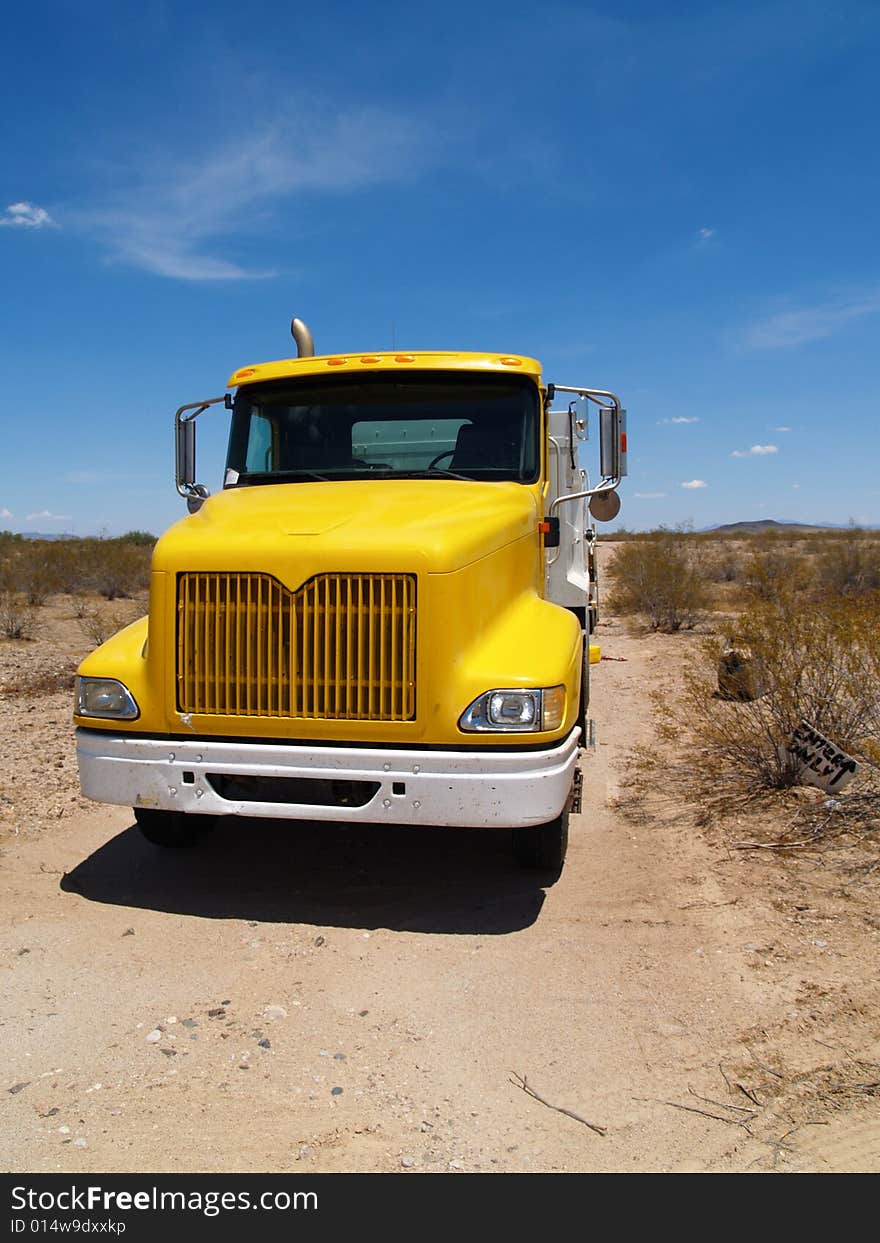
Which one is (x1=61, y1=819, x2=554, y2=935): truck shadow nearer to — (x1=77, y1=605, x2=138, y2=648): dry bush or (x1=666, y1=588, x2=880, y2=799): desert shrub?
(x1=666, y1=588, x2=880, y2=799): desert shrub

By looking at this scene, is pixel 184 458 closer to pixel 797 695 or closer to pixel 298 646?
pixel 298 646

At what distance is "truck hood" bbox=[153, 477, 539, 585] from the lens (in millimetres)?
4125

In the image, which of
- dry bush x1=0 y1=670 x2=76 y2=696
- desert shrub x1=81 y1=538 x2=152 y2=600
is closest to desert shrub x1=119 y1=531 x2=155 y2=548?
desert shrub x1=81 y1=538 x2=152 y2=600

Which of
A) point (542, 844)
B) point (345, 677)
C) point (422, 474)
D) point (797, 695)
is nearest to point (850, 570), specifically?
point (797, 695)

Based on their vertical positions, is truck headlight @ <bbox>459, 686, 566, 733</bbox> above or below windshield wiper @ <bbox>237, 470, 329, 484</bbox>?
below

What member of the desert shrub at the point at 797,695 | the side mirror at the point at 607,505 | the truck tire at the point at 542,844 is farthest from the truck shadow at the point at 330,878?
the side mirror at the point at 607,505

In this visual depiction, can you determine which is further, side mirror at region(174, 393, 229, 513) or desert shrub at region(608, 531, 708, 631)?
desert shrub at region(608, 531, 708, 631)

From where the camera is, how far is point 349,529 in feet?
14.0

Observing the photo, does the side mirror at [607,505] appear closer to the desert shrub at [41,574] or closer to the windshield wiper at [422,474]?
the windshield wiper at [422,474]

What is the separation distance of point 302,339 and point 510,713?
12.7ft

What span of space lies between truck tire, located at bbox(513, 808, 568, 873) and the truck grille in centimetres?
114

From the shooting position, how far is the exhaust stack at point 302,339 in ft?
22.4

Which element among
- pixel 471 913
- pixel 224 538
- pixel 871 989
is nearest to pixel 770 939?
pixel 871 989

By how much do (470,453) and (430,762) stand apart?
7.38 ft
